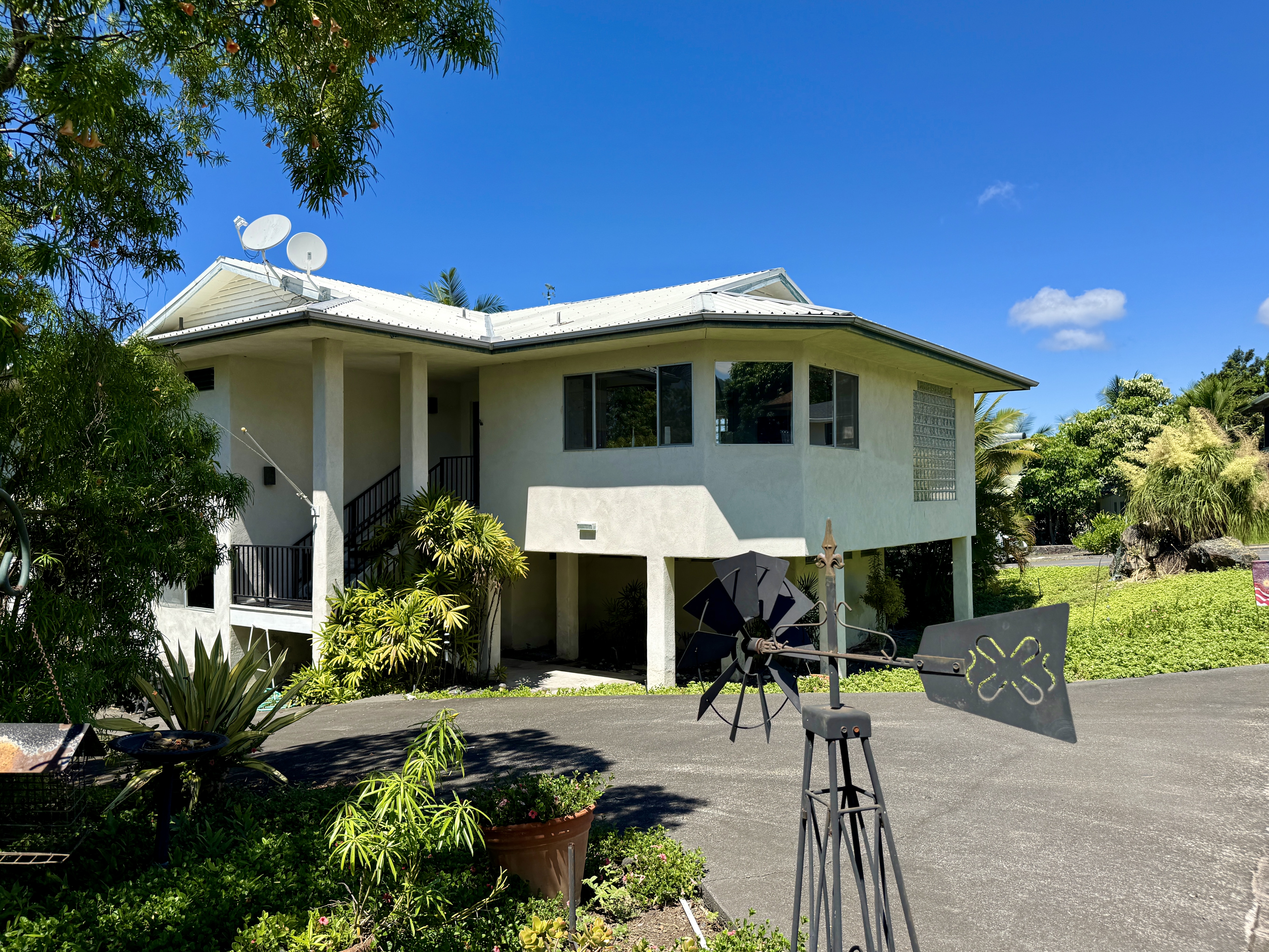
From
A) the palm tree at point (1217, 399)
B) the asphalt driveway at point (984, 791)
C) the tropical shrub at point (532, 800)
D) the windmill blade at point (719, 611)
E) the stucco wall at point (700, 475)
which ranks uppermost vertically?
the palm tree at point (1217, 399)

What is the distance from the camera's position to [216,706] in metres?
6.18

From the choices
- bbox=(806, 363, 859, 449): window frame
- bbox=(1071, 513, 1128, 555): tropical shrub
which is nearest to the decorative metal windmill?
bbox=(806, 363, 859, 449): window frame

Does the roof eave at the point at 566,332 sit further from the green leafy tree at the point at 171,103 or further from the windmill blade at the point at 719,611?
the windmill blade at the point at 719,611

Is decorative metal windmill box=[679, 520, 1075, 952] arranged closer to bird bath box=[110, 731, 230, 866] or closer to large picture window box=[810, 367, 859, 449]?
bird bath box=[110, 731, 230, 866]

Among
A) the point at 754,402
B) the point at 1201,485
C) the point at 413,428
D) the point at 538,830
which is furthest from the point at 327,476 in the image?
the point at 1201,485

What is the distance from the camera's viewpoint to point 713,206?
63.8 ft

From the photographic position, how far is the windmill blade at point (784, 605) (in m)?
3.13

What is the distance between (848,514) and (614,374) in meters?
4.29

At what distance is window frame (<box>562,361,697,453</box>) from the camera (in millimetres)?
11547

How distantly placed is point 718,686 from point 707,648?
0.52 ft

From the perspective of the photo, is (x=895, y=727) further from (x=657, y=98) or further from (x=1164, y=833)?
(x=657, y=98)

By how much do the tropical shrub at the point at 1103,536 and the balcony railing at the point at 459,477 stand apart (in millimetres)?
21873

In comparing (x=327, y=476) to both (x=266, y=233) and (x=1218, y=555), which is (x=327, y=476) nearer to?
(x=266, y=233)

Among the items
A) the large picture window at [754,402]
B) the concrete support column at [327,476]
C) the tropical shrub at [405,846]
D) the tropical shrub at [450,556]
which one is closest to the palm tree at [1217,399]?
the large picture window at [754,402]
